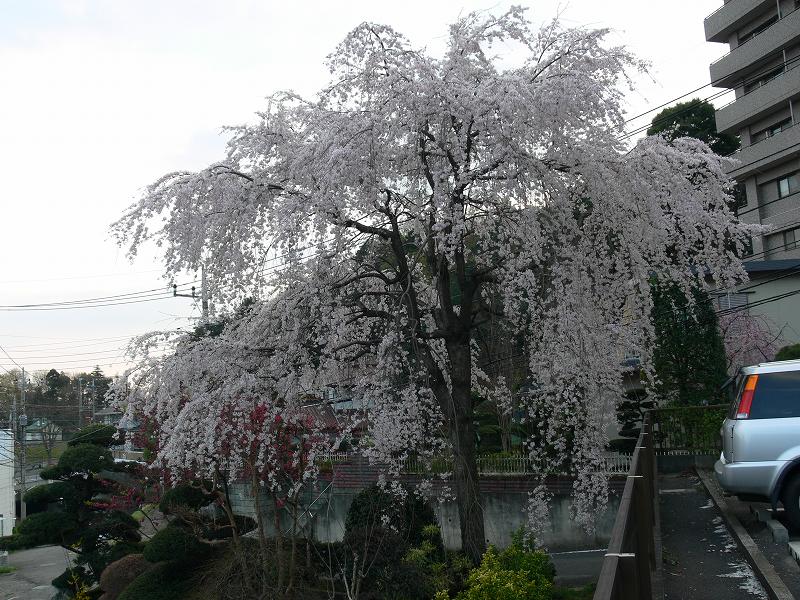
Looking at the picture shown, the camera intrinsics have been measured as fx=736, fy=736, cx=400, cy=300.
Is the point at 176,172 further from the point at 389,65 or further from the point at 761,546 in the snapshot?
the point at 761,546

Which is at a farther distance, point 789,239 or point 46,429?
point 46,429

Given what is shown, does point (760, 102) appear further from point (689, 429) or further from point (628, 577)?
point (628, 577)

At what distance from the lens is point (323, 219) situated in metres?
9.50

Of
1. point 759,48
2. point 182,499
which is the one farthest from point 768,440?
point 759,48

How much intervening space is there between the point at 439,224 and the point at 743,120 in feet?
104

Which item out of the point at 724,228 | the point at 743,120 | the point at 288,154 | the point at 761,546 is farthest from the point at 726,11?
the point at 761,546

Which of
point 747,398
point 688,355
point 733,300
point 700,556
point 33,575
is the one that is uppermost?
point 733,300

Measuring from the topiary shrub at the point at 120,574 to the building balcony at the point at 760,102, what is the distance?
104 ft

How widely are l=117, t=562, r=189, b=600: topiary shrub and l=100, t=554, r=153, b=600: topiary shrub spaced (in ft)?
4.20

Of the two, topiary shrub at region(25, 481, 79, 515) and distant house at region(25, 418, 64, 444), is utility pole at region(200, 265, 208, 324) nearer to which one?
topiary shrub at region(25, 481, 79, 515)

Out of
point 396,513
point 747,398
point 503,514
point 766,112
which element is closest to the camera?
point 747,398

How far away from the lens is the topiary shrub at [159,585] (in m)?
14.3

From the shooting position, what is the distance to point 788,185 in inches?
1302

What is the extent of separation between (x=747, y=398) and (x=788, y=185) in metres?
29.9
